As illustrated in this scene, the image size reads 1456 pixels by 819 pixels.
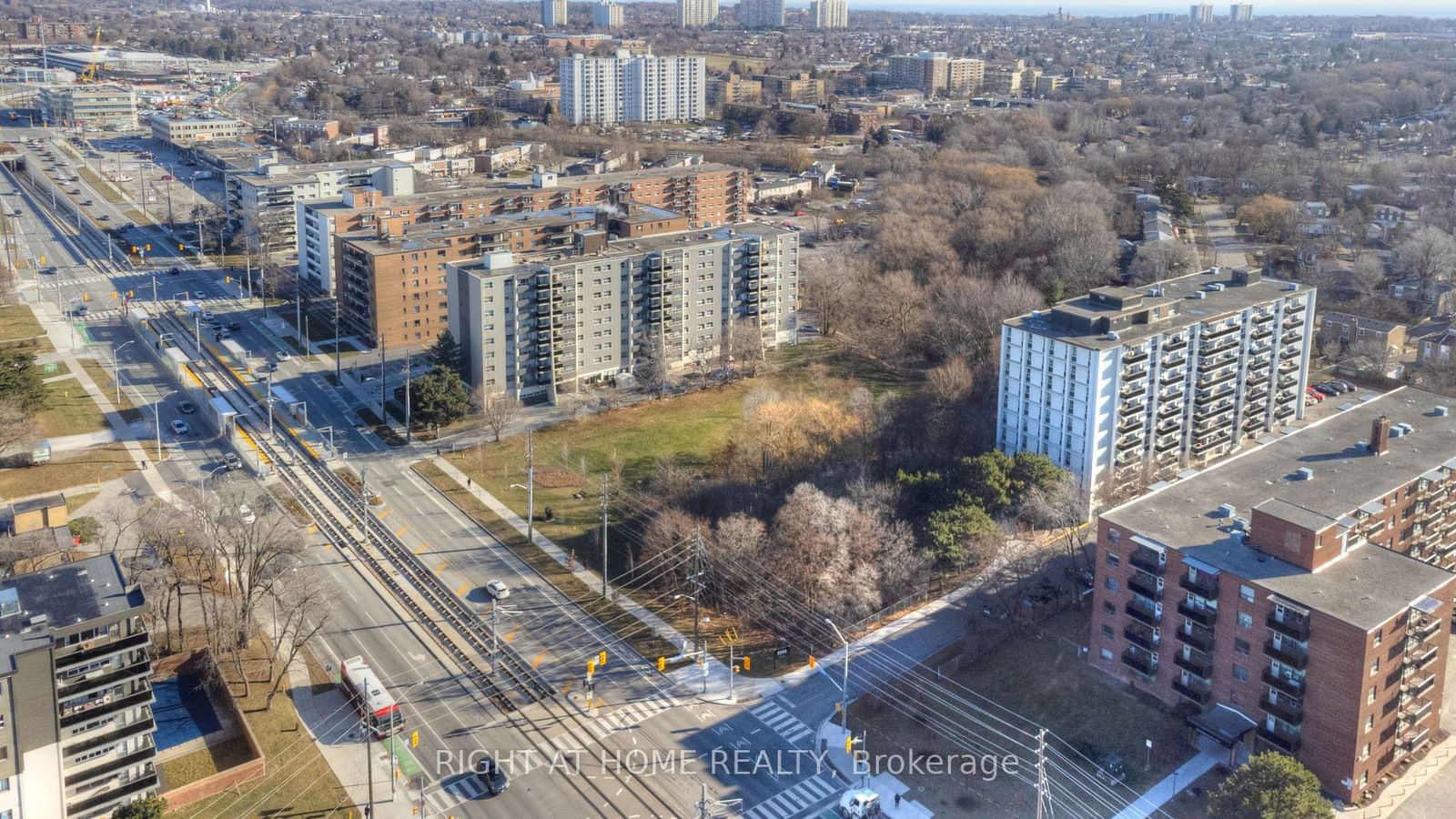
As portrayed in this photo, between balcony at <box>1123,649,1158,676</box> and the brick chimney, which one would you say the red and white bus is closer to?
balcony at <box>1123,649,1158,676</box>

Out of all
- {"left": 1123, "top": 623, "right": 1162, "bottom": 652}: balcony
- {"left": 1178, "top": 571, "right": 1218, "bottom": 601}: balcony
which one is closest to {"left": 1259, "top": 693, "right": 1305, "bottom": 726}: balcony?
{"left": 1178, "top": 571, "right": 1218, "bottom": 601}: balcony

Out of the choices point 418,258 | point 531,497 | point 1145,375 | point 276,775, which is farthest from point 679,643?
point 418,258

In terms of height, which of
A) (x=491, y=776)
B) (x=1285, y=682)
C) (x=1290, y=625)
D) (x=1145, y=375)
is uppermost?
(x=1145, y=375)

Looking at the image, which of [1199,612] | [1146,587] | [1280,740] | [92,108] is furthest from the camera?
[92,108]

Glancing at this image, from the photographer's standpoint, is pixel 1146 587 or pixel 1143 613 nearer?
pixel 1146 587

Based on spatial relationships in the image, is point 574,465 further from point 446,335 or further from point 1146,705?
point 1146,705

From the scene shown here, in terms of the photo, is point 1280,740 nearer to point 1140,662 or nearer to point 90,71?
point 1140,662
